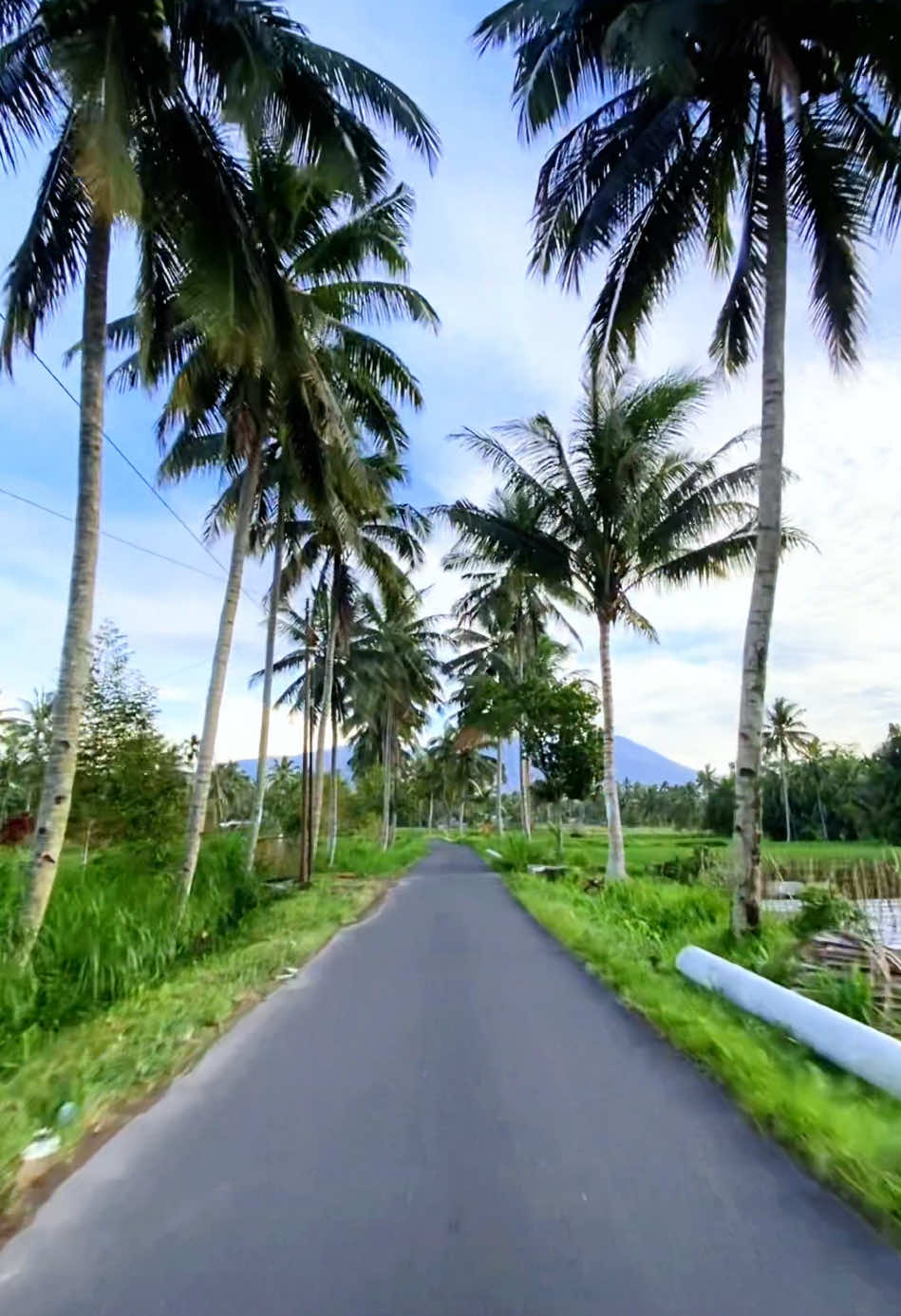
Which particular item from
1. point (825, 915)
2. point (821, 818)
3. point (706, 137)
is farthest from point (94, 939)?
point (821, 818)

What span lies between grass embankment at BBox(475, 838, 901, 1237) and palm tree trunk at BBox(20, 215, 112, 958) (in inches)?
197

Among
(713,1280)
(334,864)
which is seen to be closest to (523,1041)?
(713,1280)

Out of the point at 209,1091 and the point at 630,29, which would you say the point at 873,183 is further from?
the point at 209,1091

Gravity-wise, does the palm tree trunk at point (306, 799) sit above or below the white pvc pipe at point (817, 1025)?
above

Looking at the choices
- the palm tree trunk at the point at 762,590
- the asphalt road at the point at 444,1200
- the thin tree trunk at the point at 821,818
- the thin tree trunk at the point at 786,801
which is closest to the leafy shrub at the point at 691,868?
the palm tree trunk at the point at 762,590

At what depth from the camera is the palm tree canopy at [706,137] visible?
31.0ft

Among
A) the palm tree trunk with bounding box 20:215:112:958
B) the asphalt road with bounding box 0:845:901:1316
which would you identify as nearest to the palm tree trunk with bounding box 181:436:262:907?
the palm tree trunk with bounding box 20:215:112:958

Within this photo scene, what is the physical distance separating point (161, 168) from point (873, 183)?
7637mm

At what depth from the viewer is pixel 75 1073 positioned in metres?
5.21

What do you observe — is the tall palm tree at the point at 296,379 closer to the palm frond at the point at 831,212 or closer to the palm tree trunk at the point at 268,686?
the palm tree trunk at the point at 268,686

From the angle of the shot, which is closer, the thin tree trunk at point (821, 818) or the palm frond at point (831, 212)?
the palm frond at point (831, 212)

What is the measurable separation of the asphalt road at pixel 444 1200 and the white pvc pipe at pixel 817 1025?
2.51 feet

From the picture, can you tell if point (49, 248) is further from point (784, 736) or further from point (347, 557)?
point (784, 736)

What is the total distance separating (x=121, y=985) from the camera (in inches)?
306
